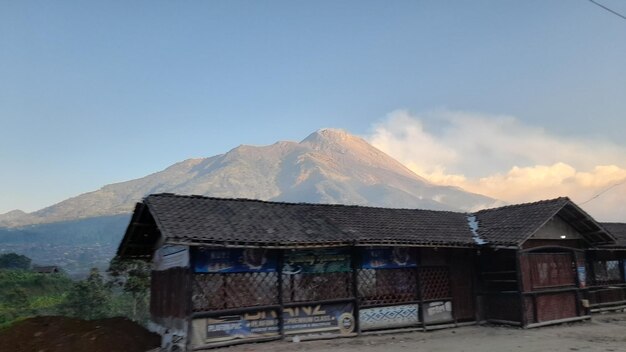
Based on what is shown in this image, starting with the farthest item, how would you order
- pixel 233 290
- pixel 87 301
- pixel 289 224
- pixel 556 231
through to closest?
pixel 87 301, pixel 556 231, pixel 289 224, pixel 233 290

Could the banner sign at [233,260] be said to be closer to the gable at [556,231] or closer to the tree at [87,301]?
the gable at [556,231]

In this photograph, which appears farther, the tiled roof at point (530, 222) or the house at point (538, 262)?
the tiled roof at point (530, 222)

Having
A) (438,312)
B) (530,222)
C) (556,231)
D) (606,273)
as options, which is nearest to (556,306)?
(556,231)

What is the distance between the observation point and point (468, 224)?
57.7ft

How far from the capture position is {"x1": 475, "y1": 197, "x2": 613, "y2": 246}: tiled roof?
48.1ft

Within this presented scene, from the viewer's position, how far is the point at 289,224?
13.4 m

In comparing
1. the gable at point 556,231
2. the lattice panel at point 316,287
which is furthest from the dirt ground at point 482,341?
the gable at point 556,231

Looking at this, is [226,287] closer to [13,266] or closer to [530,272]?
[530,272]

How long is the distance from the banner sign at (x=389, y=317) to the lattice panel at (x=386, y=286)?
208 millimetres

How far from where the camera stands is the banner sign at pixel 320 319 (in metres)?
12.4

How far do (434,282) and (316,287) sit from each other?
430 cm

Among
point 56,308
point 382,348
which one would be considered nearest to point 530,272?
point 382,348

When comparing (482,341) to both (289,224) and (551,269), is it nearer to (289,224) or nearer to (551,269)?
(551,269)

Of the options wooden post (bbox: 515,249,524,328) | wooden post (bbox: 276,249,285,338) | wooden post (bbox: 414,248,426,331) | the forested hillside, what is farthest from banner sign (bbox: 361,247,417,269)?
the forested hillside
